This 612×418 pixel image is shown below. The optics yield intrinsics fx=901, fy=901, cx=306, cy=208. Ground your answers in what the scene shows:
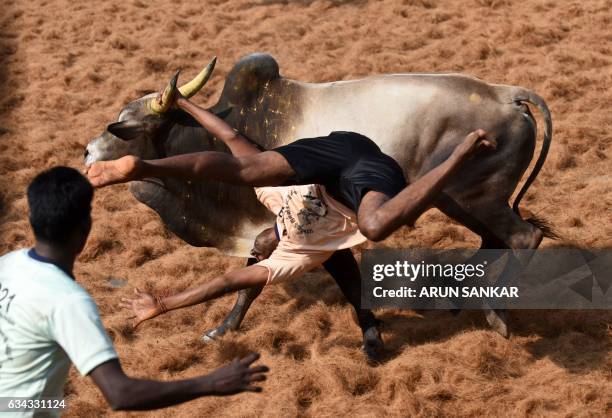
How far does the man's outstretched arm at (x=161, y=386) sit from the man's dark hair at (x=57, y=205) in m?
0.37

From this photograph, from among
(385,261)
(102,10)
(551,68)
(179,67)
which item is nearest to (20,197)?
(179,67)

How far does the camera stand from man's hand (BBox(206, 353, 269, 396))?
2184 millimetres

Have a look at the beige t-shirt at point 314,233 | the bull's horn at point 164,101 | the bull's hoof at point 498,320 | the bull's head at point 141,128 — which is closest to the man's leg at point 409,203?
the beige t-shirt at point 314,233

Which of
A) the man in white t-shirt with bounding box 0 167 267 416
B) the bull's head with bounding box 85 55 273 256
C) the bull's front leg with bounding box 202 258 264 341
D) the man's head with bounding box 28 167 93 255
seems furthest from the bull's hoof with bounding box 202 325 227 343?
the man's head with bounding box 28 167 93 255

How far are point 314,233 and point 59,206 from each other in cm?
190

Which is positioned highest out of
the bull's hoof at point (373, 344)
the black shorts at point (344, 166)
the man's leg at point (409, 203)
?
the man's leg at point (409, 203)

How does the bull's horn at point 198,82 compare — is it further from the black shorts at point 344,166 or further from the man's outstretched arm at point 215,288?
the man's outstretched arm at point 215,288

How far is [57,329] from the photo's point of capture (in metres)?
2.15

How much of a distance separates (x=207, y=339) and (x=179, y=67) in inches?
142

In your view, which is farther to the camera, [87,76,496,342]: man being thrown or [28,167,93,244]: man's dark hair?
[87,76,496,342]: man being thrown

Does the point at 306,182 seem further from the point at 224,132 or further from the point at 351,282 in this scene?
the point at 351,282

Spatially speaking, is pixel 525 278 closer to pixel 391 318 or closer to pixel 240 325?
pixel 391 318

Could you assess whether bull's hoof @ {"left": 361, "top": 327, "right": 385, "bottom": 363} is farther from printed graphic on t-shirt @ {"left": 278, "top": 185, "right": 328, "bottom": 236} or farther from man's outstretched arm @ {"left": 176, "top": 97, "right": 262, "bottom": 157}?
man's outstretched arm @ {"left": 176, "top": 97, "right": 262, "bottom": 157}

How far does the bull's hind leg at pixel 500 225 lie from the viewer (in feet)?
14.4
